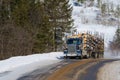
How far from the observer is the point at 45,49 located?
54.5 m

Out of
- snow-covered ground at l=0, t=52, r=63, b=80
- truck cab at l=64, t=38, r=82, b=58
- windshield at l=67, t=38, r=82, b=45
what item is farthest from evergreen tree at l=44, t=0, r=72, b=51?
snow-covered ground at l=0, t=52, r=63, b=80

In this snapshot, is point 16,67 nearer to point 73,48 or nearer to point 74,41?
point 73,48

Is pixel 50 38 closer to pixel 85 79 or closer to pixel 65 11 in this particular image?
pixel 65 11

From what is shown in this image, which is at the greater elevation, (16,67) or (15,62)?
(15,62)

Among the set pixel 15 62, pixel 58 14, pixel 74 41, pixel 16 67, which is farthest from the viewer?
pixel 58 14

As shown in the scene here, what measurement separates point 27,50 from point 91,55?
28.0 feet

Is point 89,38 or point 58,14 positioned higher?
point 58,14

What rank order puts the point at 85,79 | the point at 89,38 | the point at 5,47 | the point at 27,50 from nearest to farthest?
the point at 85,79, the point at 5,47, the point at 27,50, the point at 89,38

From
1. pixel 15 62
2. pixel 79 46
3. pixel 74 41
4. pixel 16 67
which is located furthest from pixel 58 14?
pixel 16 67

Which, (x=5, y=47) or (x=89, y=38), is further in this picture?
(x=89, y=38)

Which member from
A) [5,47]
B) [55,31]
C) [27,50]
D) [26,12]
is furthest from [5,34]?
[55,31]

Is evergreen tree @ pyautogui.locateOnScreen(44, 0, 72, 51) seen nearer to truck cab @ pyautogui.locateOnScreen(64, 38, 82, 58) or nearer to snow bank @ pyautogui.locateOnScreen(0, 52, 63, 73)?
truck cab @ pyautogui.locateOnScreen(64, 38, 82, 58)

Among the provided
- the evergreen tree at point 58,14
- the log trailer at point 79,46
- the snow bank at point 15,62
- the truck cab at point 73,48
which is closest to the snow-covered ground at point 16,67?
the snow bank at point 15,62

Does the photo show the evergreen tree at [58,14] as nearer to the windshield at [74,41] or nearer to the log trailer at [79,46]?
the log trailer at [79,46]
